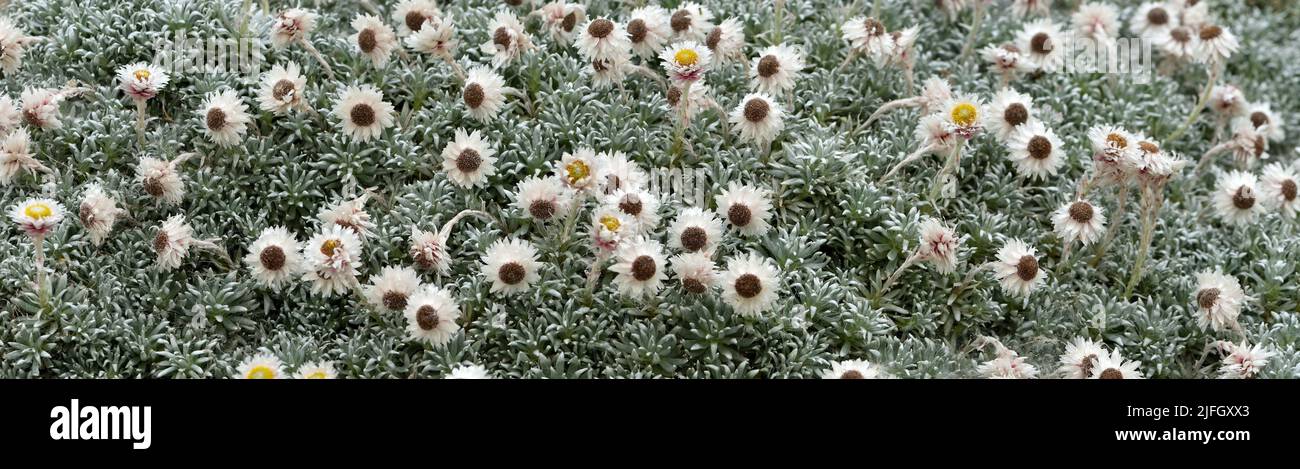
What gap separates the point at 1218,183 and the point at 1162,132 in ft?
1.28

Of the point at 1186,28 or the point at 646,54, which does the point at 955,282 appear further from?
the point at 1186,28

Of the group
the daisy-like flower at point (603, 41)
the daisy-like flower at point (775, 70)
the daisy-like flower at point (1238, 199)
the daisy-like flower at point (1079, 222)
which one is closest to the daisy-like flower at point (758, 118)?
the daisy-like flower at point (775, 70)

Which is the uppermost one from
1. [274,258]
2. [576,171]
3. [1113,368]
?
[576,171]

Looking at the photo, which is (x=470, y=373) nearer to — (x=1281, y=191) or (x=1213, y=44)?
(x=1281, y=191)

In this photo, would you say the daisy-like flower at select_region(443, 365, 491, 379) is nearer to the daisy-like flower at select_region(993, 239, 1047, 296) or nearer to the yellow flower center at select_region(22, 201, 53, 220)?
the yellow flower center at select_region(22, 201, 53, 220)

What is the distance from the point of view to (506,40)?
4.23 metres

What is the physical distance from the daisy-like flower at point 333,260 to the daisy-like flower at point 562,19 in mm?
1272

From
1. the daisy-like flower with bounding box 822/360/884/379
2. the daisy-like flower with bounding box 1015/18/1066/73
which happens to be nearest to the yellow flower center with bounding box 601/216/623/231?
the daisy-like flower with bounding box 822/360/884/379

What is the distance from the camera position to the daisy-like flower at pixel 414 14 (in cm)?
433

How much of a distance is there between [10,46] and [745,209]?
2718 mm

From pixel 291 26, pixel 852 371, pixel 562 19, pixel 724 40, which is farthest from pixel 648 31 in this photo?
pixel 852 371

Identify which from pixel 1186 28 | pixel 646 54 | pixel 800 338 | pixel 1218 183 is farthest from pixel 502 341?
pixel 1186 28

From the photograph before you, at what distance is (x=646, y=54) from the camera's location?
425 cm
